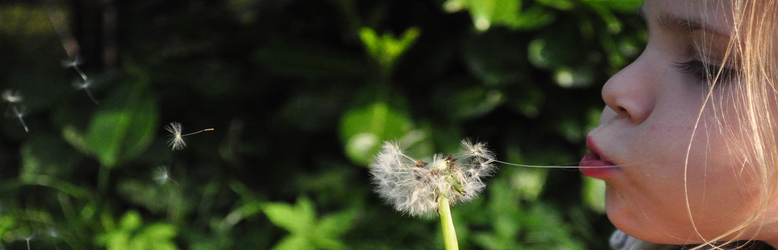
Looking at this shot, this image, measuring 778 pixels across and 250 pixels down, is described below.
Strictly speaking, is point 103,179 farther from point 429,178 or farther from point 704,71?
point 704,71

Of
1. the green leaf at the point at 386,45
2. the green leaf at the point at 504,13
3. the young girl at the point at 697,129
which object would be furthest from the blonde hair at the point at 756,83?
the green leaf at the point at 386,45

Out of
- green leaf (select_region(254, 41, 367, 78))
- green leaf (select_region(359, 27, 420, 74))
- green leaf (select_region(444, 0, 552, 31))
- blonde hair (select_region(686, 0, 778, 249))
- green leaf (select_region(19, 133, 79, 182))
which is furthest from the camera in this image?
green leaf (select_region(19, 133, 79, 182))

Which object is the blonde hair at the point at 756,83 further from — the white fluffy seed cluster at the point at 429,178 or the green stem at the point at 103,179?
the green stem at the point at 103,179

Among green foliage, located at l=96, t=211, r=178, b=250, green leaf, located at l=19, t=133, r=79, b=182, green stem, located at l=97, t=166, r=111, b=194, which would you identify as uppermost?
green leaf, located at l=19, t=133, r=79, b=182

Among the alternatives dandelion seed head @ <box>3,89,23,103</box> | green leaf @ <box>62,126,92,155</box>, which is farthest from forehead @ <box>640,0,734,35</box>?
green leaf @ <box>62,126,92,155</box>

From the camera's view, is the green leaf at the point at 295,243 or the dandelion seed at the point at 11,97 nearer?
the dandelion seed at the point at 11,97

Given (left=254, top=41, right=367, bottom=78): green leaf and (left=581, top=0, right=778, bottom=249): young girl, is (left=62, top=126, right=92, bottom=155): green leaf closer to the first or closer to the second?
(left=254, top=41, right=367, bottom=78): green leaf

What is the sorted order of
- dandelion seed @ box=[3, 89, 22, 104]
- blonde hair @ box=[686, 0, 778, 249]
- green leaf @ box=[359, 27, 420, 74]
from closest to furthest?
blonde hair @ box=[686, 0, 778, 249]
dandelion seed @ box=[3, 89, 22, 104]
green leaf @ box=[359, 27, 420, 74]
